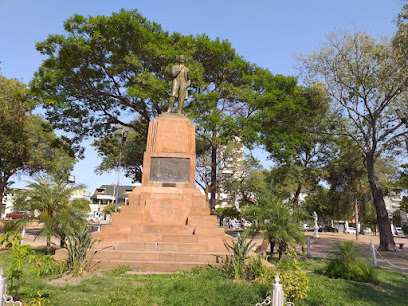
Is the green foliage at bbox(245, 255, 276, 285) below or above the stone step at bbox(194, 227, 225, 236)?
below

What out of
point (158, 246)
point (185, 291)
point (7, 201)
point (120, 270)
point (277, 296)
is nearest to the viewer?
point (277, 296)

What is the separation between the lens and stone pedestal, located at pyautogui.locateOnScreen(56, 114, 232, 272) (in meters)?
8.85

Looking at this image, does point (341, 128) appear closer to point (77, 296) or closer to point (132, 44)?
point (132, 44)

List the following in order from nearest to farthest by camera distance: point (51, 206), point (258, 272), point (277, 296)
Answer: point (277, 296), point (258, 272), point (51, 206)

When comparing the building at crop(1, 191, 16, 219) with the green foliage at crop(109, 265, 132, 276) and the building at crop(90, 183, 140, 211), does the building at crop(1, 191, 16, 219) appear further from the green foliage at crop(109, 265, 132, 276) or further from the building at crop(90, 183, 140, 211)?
the building at crop(90, 183, 140, 211)

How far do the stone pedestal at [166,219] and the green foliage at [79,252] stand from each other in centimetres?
55

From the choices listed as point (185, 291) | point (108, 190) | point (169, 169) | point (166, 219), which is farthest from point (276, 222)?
point (108, 190)

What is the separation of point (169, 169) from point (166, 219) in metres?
1.99

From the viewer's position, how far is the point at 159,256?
8914 mm

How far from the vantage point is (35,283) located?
6.57 metres

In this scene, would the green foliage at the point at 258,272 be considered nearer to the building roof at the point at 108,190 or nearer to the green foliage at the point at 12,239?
the green foliage at the point at 12,239

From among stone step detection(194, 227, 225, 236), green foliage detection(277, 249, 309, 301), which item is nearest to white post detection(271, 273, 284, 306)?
green foliage detection(277, 249, 309, 301)

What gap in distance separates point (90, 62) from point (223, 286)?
55.9ft

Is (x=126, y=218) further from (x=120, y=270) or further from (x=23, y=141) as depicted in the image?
(x=23, y=141)
